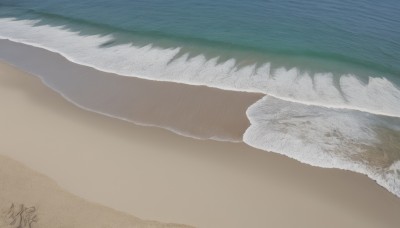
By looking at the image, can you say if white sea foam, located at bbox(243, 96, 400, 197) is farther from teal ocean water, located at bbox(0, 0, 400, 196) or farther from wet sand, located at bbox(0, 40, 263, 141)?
wet sand, located at bbox(0, 40, 263, 141)

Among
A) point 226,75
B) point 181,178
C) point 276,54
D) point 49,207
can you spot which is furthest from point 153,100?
point 276,54

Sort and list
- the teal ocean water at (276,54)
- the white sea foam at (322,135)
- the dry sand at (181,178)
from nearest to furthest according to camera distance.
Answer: the dry sand at (181,178) < the white sea foam at (322,135) < the teal ocean water at (276,54)

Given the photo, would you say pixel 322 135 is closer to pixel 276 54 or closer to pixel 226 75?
pixel 226 75

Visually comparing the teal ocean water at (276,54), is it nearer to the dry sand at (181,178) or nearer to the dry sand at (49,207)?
the dry sand at (181,178)

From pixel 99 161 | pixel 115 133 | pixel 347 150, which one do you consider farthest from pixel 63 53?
pixel 347 150

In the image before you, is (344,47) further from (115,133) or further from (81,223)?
(81,223)

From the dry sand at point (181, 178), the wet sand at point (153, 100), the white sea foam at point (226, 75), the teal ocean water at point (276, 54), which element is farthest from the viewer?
the white sea foam at point (226, 75)

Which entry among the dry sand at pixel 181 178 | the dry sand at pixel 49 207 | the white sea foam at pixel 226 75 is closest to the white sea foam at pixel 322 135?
the dry sand at pixel 181 178
